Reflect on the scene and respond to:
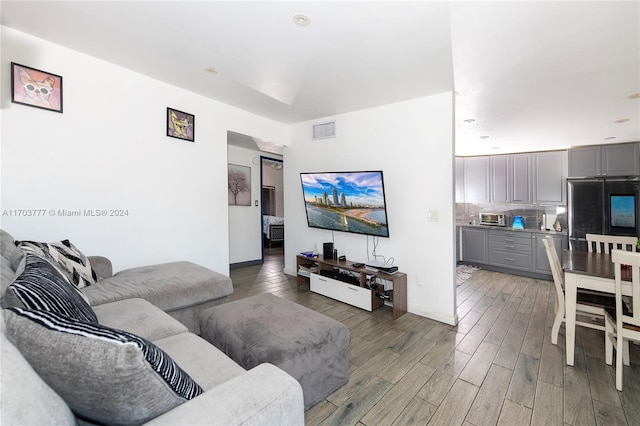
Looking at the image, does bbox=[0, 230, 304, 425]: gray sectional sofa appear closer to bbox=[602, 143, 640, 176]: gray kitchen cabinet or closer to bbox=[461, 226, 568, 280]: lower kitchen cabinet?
bbox=[461, 226, 568, 280]: lower kitchen cabinet

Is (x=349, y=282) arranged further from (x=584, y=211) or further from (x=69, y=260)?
(x=584, y=211)

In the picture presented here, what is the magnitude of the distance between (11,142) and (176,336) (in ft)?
6.82

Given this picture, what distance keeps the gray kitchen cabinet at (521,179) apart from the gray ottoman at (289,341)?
17.1 feet

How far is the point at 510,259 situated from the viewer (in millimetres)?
5234

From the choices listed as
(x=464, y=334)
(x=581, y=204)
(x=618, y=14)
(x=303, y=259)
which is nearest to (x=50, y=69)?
(x=303, y=259)

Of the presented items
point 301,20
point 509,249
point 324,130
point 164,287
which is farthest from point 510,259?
point 164,287

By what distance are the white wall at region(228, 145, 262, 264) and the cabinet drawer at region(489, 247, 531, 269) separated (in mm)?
4605

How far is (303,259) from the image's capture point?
4348 mm

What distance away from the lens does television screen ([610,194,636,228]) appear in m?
4.43

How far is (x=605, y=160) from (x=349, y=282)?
5.00 m

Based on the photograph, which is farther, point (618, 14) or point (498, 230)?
point (498, 230)

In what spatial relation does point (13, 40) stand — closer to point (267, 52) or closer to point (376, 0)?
point (267, 52)

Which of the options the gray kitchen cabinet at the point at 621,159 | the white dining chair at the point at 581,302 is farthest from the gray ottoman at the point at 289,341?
the gray kitchen cabinet at the point at 621,159

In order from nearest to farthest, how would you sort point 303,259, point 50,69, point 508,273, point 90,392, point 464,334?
point 90,392 < point 50,69 < point 464,334 < point 303,259 < point 508,273
